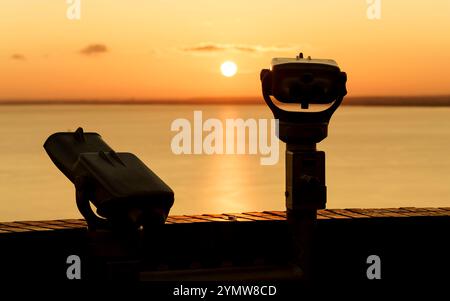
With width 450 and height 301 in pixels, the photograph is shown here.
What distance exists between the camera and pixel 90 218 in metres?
3.08

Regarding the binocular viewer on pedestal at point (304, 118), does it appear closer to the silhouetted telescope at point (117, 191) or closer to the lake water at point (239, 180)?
the silhouetted telescope at point (117, 191)

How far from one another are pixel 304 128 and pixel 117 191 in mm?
1058

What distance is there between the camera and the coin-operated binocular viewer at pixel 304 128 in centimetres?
370

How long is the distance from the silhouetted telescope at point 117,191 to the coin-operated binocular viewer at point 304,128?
817mm

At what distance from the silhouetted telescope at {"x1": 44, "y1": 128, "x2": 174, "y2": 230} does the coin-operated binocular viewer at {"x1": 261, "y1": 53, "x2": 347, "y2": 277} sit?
0.82 m

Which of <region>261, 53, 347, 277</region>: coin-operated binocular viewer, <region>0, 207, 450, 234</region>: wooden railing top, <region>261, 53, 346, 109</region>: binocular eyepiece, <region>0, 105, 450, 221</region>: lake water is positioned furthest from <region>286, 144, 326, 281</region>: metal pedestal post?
<region>0, 105, 450, 221</region>: lake water

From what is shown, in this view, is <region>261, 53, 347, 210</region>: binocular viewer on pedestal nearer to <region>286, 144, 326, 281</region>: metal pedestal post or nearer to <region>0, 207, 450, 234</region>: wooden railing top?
<region>286, 144, 326, 281</region>: metal pedestal post

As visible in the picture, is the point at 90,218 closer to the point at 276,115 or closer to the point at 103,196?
the point at 103,196

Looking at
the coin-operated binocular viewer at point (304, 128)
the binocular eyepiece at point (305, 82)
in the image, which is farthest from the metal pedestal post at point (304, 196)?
the binocular eyepiece at point (305, 82)

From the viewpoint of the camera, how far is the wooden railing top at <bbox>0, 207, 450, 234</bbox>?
432cm

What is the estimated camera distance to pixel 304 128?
3.69 metres

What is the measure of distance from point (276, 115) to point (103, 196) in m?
1.05

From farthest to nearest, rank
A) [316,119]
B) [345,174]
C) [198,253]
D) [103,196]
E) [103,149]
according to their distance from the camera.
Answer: [345,174] < [198,253] < [316,119] < [103,149] < [103,196]

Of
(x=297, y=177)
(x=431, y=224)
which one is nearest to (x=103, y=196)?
(x=297, y=177)
